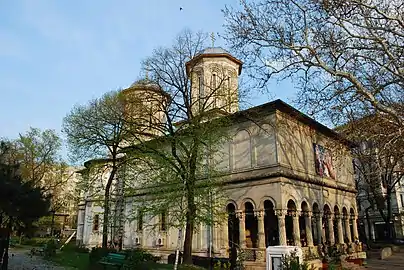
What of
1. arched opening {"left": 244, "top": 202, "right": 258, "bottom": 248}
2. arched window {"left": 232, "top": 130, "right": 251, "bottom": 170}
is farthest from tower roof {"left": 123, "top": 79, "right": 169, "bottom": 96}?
arched opening {"left": 244, "top": 202, "right": 258, "bottom": 248}

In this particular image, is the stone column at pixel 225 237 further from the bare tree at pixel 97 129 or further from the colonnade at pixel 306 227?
the bare tree at pixel 97 129

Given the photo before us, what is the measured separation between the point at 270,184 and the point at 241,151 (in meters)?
3.26

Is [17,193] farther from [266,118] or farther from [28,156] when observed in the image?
[28,156]

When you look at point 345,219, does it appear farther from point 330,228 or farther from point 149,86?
point 149,86

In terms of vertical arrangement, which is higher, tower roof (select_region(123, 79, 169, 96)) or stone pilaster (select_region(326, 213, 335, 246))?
tower roof (select_region(123, 79, 169, 96))

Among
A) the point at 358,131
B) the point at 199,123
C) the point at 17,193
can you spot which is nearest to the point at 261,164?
the point at 199,123

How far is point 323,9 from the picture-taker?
452 inches

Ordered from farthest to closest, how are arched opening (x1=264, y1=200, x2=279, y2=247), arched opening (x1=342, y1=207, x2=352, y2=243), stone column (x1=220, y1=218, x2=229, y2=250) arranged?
1. arched opening (x1=342, y1=207, x2=352, y2=243)
2. arched opening (x1=264, y1=200, x2=279, y2=247)
3. stone column (x1=220, y1=218, x2=229, y2=250)

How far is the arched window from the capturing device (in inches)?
866

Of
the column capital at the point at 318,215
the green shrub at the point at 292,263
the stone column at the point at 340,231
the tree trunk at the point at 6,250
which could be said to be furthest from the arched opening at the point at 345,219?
the tree trunk at the point at 6,250

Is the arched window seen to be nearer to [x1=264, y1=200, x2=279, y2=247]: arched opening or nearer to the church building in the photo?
the church building

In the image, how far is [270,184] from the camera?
2017cm

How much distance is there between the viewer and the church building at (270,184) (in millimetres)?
19938

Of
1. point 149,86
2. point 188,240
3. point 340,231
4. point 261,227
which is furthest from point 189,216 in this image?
point 340,231
